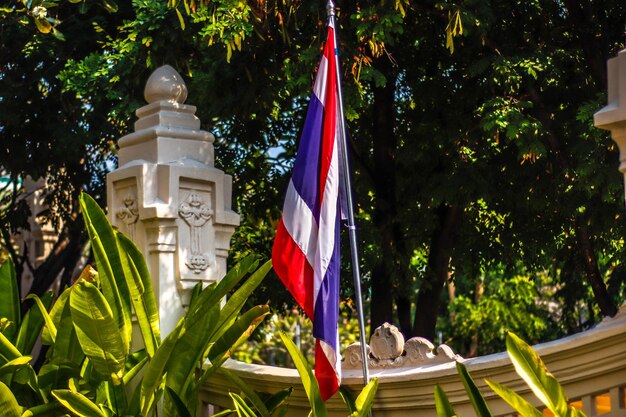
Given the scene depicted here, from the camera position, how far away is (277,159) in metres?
13.4

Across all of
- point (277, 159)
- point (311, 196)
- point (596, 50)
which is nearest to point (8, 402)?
point (311, 196)

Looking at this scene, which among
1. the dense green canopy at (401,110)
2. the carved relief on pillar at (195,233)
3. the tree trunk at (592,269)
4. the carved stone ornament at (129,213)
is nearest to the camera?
the carved relief on pillar at (195,233)

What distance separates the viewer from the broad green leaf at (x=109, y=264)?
557cm

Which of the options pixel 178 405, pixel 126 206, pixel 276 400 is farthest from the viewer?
pixel 126 206

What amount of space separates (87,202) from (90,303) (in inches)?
34.1

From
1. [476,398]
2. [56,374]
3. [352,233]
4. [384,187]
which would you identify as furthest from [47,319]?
[384,187]

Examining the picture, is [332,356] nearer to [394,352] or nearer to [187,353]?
[394,352]

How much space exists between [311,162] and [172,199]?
998 millimetres

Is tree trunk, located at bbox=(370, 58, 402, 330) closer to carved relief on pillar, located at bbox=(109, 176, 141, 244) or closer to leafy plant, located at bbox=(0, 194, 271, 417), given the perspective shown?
carved relief on pillar, located at bbox=(109, 176, 141, 244)

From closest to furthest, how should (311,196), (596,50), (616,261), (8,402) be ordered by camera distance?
(8,402)
(311,196)
(596,50)
(616,261)

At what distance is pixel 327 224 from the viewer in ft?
18.6

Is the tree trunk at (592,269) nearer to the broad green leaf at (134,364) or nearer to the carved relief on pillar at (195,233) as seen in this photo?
the carved relief on pillar at (195,233)

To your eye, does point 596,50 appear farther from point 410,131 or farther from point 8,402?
point 8,402

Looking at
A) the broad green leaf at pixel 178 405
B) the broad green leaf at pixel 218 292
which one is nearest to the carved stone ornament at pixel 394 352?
the broad green leaf at pixel 218 292
